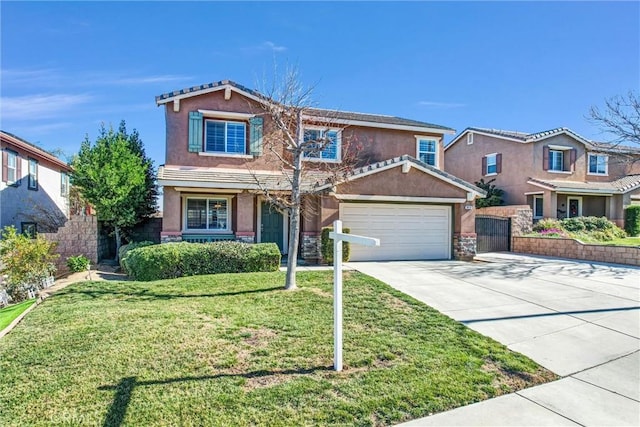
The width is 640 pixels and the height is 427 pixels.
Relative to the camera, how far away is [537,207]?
80.5 feet

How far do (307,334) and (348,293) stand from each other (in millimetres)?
2607

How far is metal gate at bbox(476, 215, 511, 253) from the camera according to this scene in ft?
62.4

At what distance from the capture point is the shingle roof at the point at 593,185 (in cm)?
2312

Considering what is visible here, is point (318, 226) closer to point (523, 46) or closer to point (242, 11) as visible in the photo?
point (242, 11)

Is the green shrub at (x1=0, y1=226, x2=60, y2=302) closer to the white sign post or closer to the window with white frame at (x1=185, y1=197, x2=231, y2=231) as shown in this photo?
the window with white frame at (x1=185, y1=197, x2=231, y2=231)

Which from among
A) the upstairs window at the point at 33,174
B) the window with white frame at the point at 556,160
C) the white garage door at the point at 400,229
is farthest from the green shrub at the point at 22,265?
the window with white frame at the point at 556,160

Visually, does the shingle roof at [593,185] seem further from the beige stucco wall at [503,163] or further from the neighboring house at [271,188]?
the neighboring house at [271,188]

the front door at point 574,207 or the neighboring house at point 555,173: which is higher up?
the neighboring house at point 555,173

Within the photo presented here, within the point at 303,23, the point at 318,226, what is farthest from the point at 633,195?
the point at 303,23

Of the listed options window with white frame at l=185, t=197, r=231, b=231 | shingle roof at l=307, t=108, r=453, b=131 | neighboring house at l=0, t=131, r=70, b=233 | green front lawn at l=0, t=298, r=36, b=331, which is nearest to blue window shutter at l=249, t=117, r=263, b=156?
window with white frame at l=185, t=197, r=231, b=231

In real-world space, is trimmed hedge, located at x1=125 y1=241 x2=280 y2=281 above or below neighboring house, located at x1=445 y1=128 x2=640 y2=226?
below

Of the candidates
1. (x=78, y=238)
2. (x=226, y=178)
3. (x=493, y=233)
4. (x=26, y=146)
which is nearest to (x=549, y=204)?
(x=493, y=233)

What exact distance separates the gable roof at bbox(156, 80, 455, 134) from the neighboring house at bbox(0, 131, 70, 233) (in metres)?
7.84

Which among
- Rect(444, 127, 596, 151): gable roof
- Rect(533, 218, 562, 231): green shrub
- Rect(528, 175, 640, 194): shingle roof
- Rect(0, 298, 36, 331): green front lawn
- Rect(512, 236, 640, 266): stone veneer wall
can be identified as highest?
Rect(444, 127, 596, 151): gable roof
